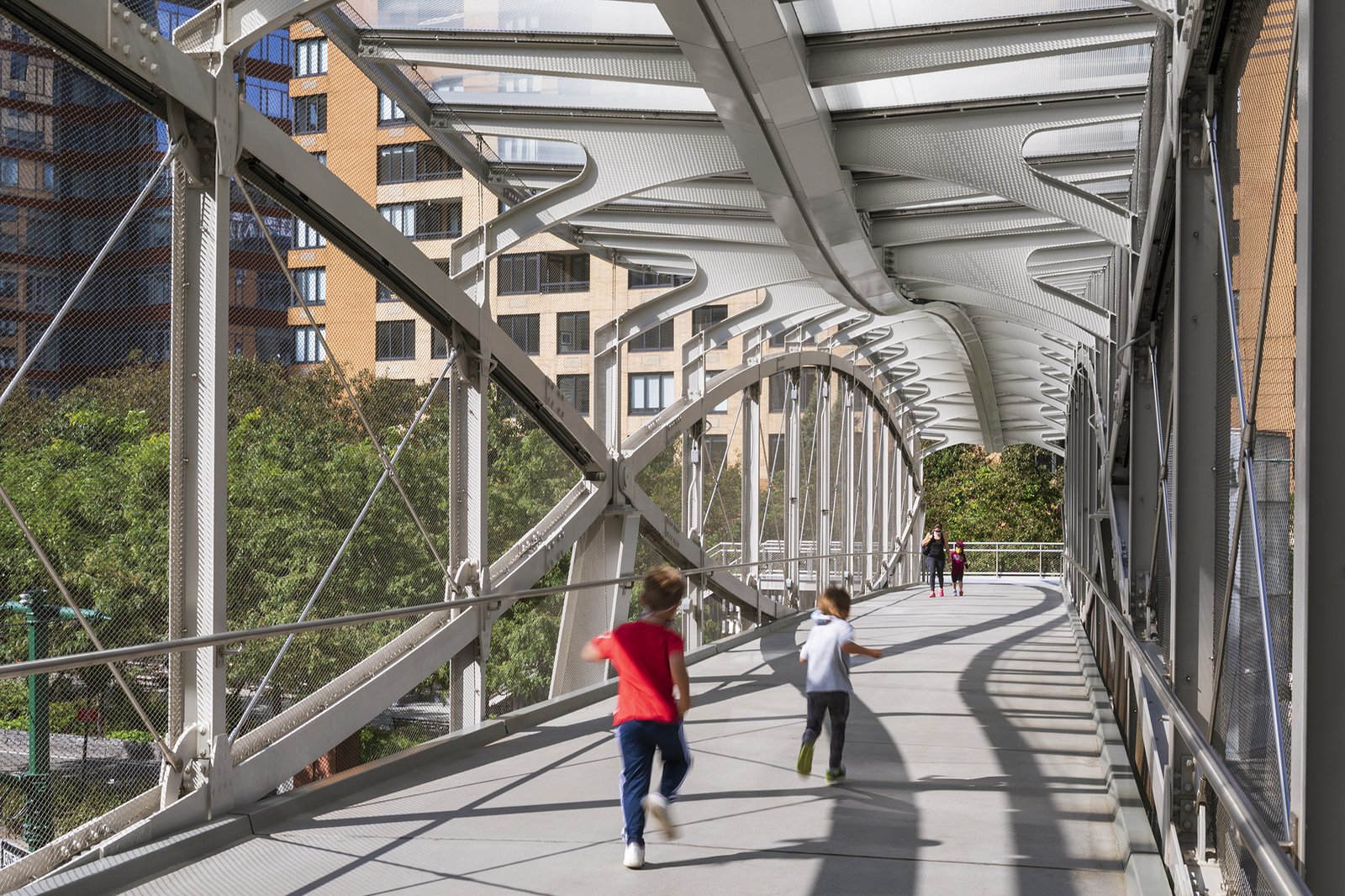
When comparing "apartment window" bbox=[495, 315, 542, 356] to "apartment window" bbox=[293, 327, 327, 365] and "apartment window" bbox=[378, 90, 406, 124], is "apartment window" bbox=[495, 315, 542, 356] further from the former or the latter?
"apartment window" bbox=[293, 327, 327, 365]

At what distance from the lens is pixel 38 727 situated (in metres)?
5.62

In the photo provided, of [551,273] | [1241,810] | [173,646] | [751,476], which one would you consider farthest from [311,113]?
[751,476]

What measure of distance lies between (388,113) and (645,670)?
7.05m

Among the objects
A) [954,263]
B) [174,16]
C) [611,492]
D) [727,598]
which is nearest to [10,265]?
[174,16]

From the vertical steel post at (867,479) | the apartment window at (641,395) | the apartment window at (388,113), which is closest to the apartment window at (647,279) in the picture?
the apartment window at (388,113)

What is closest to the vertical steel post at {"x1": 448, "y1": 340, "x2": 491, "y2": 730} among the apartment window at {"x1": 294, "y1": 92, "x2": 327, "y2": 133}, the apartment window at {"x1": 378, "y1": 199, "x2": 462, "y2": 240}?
the apartment window at {"x1": 294, "y1": 92, "x2": 327, "y2": 133}

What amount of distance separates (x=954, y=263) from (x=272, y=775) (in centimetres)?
1000

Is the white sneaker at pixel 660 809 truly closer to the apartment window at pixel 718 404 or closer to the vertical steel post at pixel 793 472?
the apartment window at pixel 718 404

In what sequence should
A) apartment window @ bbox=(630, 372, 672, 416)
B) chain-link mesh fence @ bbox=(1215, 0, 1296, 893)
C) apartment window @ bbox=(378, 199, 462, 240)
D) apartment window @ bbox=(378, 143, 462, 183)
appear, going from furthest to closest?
apartment window @ bbox=(630, 372, 672, 416) < apartment window @ bbox=(378, 199, 462, 240) < apartment window @ bbox=(378, 143, 462, 183) < chain-link mesh fence @ bbox=(1215, 0, 1296, 893)

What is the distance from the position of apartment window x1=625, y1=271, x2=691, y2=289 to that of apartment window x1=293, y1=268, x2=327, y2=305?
6139mm

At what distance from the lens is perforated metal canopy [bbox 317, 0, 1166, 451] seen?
25.8 ft

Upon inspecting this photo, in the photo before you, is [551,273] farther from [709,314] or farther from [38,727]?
[709,314]

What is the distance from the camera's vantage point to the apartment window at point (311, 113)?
26.3ft

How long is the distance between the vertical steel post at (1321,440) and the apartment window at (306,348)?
6320 mm
